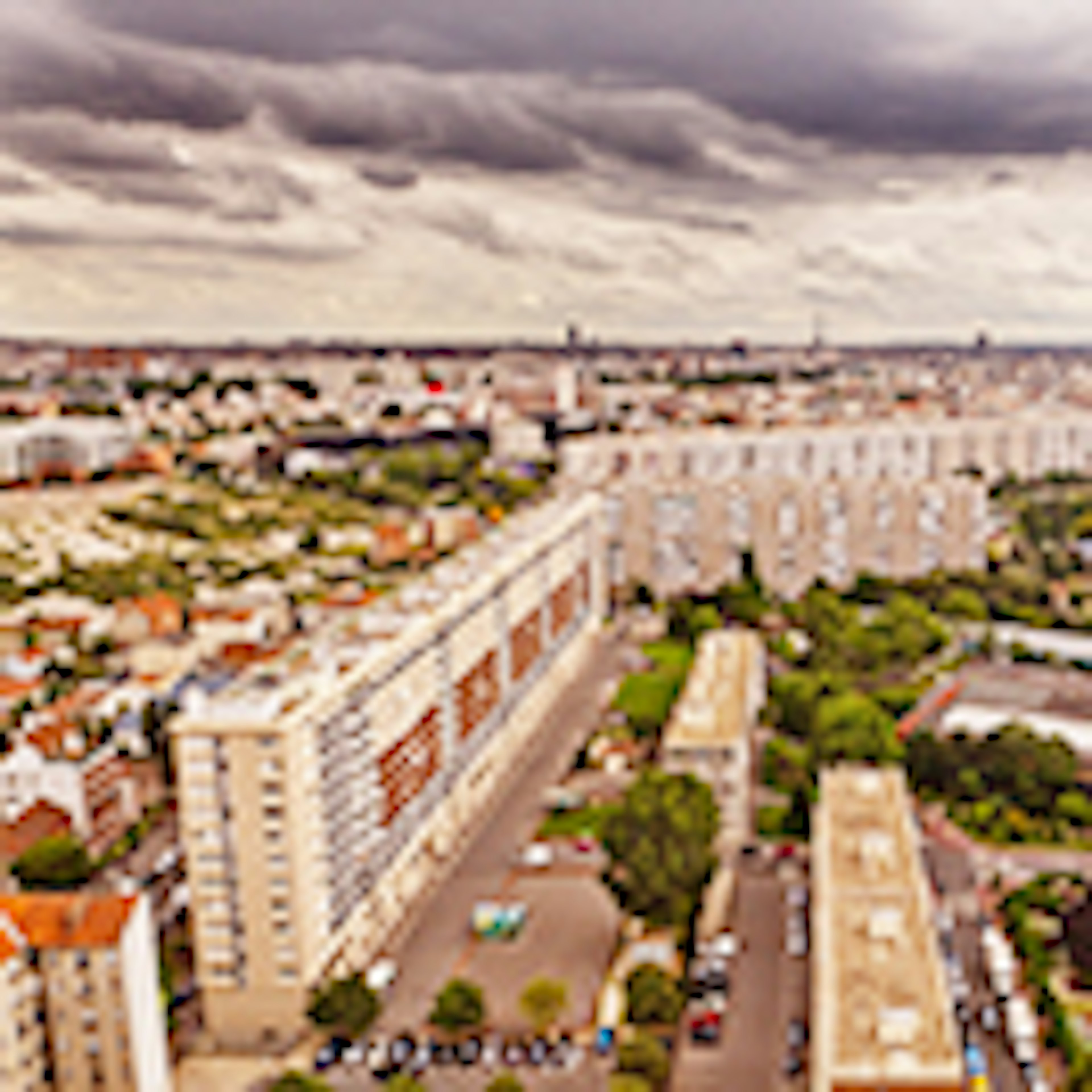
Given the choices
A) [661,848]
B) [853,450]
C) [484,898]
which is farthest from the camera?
[853,450]

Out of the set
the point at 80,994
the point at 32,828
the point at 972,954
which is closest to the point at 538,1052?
the point at 80,994

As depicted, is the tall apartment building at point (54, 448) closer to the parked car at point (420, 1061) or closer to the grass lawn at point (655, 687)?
the grass lawn at point (655, 687)

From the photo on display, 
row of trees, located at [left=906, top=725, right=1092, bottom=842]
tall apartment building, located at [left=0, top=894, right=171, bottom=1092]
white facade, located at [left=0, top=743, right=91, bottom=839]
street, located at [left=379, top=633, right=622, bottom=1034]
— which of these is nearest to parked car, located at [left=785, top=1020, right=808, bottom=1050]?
street, located at [left=379, top=633, right=622, bottom=1034]

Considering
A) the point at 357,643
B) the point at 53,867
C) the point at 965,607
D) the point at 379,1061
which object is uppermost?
the point at 357,643

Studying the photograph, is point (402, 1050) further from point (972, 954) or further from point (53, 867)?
point (972, 954)

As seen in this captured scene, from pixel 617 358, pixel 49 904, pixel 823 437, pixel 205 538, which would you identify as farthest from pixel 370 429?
pixel 617 358

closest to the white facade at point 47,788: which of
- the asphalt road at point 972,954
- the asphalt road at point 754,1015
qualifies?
the asphalt road at point 754,1015
